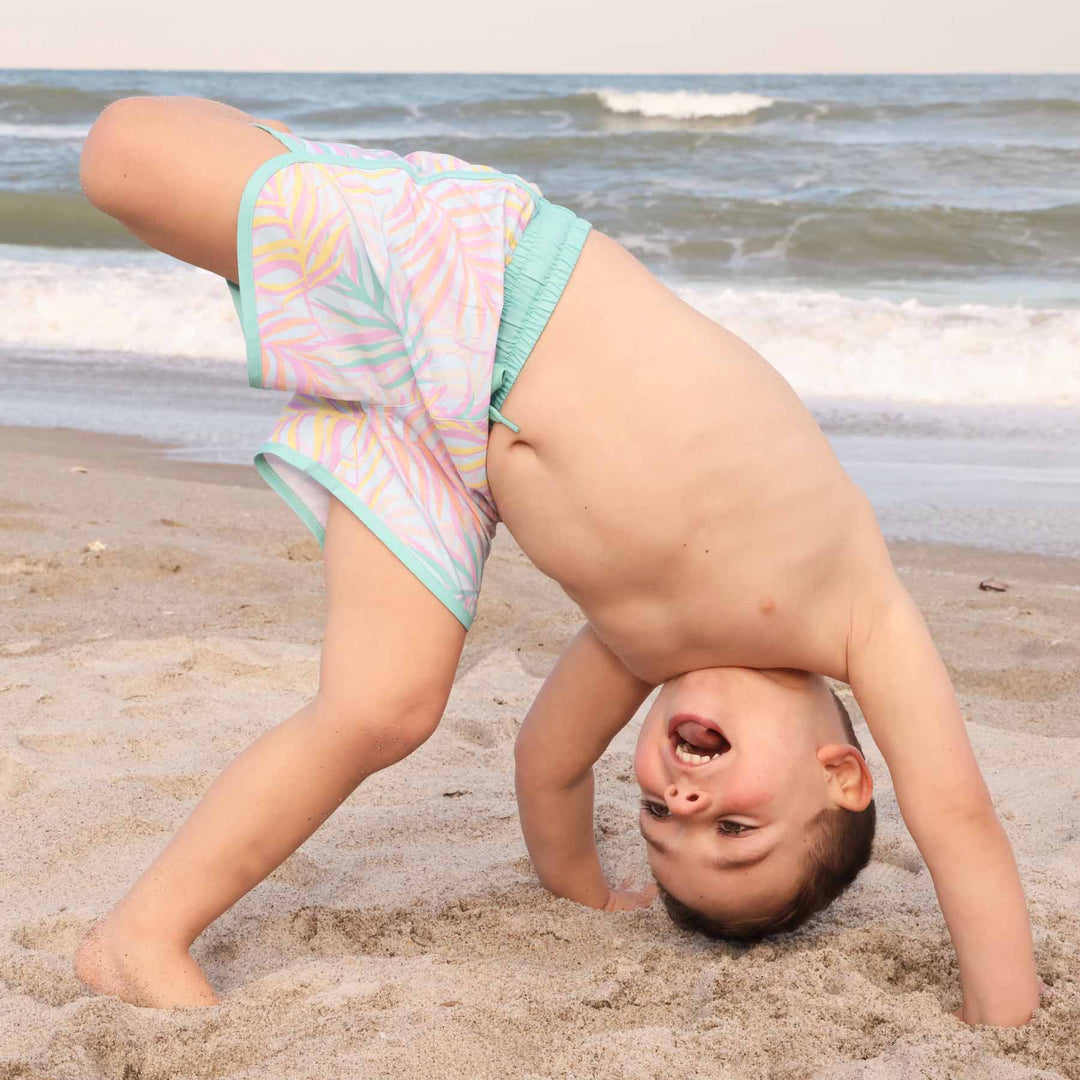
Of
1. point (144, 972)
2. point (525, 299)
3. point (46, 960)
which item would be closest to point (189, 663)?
point (46, 960)

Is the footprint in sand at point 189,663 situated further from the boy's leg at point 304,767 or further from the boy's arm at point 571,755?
the boy's leg at point 304,767

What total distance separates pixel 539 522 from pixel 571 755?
57 centimetres

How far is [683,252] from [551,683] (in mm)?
9047

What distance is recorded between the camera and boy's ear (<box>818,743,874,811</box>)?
6.49 feet

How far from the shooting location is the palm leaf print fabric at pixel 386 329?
186 cm

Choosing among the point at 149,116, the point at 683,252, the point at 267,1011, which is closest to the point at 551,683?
the point at 267,1011

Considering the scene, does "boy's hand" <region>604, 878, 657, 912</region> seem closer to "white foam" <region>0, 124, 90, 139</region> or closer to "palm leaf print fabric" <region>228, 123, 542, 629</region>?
"palm leaf print fabric" <region>228, 123, 542, 629</region>

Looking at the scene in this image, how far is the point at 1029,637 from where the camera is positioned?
152 inches

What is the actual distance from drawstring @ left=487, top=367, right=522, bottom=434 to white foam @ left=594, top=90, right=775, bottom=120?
16584 millimetres

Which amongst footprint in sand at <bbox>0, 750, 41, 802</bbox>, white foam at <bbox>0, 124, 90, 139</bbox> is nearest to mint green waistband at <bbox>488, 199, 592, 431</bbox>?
footprint in sand at <bbox>0, 750, 41, 802</bbox>

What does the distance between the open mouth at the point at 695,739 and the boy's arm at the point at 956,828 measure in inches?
8.9

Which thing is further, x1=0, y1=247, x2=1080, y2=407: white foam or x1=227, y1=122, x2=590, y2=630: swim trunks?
x1=0, y1=247, x2=1080, y2=407: white foam

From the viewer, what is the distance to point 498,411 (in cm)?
189

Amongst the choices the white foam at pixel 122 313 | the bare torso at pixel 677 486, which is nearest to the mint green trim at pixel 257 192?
the bare torso at pixel 677 486
